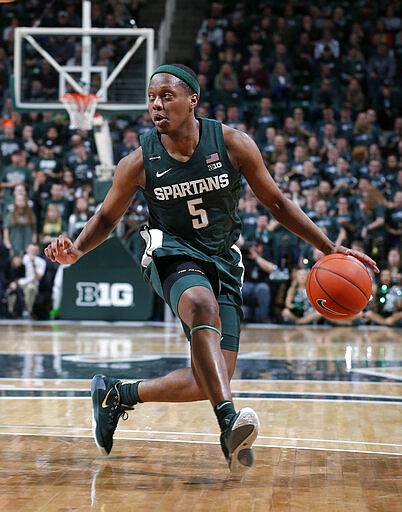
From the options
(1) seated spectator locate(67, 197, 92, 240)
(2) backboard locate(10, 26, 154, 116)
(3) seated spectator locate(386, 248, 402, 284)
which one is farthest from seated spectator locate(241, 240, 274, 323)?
(2) backboard locate(10, 26, 154, 116)

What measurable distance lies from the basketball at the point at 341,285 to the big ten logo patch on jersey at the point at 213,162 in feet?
2.53

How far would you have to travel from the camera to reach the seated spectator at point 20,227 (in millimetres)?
14852

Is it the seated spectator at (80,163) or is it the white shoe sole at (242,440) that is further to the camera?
the seated spectator at (80,163)

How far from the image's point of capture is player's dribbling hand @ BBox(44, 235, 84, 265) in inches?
187

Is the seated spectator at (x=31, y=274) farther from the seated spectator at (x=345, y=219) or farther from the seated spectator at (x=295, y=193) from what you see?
the seated spectator at (x=345, y=219)

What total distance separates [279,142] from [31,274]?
460 cm

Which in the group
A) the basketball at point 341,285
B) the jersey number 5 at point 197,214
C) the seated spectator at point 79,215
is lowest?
the seated spectator at point 79,215

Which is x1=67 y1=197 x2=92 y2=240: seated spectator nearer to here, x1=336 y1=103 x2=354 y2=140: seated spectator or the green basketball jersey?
x1=336 y1=103 x2=354 y2=140: seated spectator

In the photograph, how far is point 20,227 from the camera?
14883 mm

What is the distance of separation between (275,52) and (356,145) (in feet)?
10.7

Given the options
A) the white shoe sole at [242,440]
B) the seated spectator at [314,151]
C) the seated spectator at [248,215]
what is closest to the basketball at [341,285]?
the white shoe sole at [242,440]

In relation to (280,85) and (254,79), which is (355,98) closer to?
(280,85)

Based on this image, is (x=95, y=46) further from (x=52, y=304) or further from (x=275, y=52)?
(x=275, y=52)

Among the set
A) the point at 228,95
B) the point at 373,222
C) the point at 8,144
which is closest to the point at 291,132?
the point at 228,95
